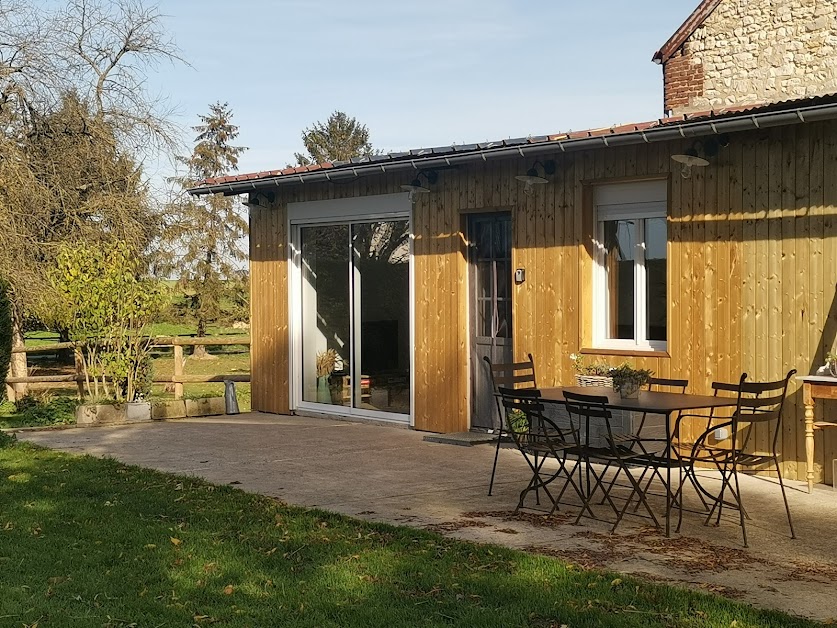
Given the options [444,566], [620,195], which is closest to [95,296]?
[620,195]

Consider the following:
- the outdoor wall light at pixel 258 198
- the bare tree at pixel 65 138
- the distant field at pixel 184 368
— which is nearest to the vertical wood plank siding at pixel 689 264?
the outdoor wall light at pixel 258 198

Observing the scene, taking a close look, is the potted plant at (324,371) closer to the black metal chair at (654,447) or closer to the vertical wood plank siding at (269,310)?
the vertical wood plank siding at (269,310)

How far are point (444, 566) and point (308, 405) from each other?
8.13 meters

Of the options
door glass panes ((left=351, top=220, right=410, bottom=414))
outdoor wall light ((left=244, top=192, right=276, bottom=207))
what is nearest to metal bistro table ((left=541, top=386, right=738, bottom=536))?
door glass panes ((left=351, top=220, right=410, bottom=414))

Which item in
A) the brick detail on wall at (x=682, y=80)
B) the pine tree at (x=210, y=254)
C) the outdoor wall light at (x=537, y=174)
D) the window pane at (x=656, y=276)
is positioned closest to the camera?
the window pane at (x=656, y=276)

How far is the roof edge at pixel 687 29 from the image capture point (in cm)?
1770

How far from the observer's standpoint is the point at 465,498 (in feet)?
25.8

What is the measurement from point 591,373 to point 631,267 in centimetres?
113

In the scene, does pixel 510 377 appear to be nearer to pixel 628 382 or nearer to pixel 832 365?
pixel 628 382

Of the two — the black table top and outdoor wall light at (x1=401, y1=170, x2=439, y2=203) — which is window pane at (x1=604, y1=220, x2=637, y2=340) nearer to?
the black table top

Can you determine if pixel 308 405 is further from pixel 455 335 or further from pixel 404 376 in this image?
pixel 455 335

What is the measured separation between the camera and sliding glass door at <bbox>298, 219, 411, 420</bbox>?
12.4m

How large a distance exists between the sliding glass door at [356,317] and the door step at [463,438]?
1164 millimetres

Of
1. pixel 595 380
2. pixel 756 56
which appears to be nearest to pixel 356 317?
pixel 595 380
